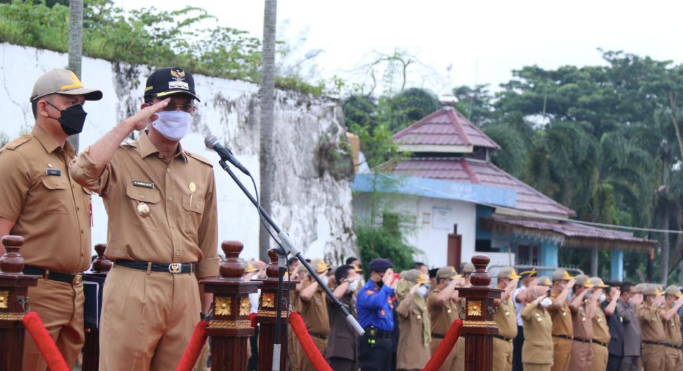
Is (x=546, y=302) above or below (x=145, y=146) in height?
below

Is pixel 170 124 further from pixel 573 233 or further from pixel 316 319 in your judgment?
pixel 573 233

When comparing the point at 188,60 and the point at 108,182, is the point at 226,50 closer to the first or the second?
the point at 188,60

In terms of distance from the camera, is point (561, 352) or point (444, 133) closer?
point (561, 352)

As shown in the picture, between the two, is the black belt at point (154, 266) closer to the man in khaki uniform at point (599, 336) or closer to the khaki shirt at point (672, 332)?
the man in khaki uniform at point (599, 336)

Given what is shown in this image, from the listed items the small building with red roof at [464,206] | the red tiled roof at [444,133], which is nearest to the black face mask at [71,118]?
the small building with red roof at [464,206]

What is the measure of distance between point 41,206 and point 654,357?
1455 cm

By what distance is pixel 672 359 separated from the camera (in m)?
18.2

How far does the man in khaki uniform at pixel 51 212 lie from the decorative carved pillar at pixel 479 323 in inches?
91.2

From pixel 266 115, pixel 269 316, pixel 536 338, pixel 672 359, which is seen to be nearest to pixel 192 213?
pixel 269 316

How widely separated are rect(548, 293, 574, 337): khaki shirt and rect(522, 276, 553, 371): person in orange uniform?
738 millimetres

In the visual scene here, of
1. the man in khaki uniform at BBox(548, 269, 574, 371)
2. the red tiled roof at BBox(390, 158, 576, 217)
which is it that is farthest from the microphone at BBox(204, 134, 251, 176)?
the red tiled roof at BBox(390, 158, 576, 217)

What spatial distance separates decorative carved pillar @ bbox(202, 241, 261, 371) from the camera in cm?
530

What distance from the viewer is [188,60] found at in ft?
58.4

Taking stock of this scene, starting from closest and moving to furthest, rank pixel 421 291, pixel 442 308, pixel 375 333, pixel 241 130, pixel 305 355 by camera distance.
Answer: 1. pixel 375 333
2. pixel 305 355
3. pixel 421 291
4. pixel 442 308
5. pixel 241 130
